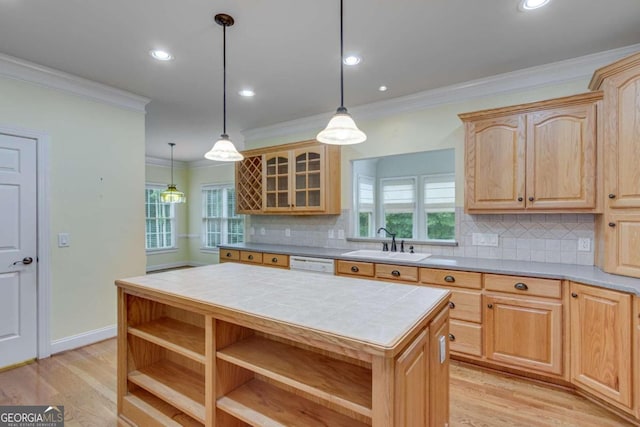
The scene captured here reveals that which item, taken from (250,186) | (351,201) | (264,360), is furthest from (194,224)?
(264,360)

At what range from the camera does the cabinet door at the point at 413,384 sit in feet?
3.47

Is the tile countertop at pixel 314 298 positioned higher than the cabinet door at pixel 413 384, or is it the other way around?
the tile countertop at pixel 314 298

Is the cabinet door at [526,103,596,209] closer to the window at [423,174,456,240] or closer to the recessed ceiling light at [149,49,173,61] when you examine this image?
the window at [423,174,456,240]

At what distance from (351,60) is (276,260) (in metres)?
Answer: 2.31

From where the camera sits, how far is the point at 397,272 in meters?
2.93

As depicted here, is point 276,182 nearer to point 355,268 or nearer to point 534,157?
point 355,268

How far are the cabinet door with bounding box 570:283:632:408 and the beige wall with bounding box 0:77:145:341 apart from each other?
164 inches

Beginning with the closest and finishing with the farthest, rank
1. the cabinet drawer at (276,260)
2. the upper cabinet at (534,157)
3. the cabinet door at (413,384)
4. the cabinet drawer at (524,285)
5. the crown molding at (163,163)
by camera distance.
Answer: the cabinet door at (413,384) < the cabinet drawer at (524,285) < the upper cabinet at (534,157) < the cabinet drawer at (276,260) < the crown molding at (163,163)

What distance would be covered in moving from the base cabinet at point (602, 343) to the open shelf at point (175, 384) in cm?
248

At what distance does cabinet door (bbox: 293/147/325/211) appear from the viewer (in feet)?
12.8

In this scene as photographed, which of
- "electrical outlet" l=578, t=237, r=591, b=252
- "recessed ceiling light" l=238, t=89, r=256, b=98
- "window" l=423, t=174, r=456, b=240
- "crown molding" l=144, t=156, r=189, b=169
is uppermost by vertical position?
"recessed ceiling light" l=238, t=89, r=256, b=98

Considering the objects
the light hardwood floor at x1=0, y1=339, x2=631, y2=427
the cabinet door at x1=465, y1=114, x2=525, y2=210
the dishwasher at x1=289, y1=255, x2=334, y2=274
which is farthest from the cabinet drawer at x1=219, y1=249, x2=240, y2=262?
the cabinet door at x1=465, y1=114, x2=525, y2=210

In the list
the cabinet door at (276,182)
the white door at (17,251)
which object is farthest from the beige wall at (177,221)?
the white door at (17,251)

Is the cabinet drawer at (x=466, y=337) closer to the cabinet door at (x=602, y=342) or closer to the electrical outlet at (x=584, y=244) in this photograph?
the cabinet door at (x=602, y=342)
